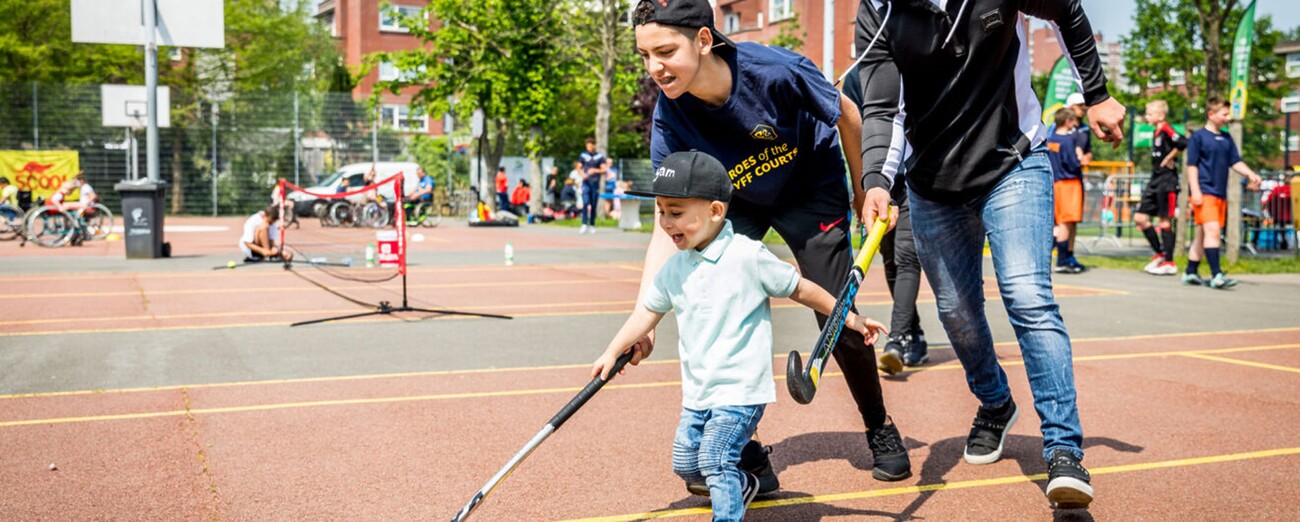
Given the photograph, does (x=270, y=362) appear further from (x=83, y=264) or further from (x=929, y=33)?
(x=83, y=264)

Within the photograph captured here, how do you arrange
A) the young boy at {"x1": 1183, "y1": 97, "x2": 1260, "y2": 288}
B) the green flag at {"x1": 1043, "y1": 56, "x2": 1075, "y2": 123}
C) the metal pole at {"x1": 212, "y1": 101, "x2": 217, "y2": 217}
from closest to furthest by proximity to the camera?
1. the young boy at {"x1": 1183, "y1": 97, "x2": 1260, "y2": 288}
2. the green flag at {"x1": 1043, "y1": 56, "x2": 1075, "y2": 123}
3. the metal pole at {"x1": 212, "y1": 101, "x2": 217, "y2": 217}

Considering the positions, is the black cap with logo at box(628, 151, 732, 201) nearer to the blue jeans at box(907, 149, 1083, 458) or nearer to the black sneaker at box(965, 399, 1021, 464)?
the blue jeans at box(907, 149, 1083, 458)

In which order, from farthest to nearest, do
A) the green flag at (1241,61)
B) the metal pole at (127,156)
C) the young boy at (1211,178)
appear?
the metal pole at (127,156)
the green flag at (1241,61)
the young boy at (1211,178)

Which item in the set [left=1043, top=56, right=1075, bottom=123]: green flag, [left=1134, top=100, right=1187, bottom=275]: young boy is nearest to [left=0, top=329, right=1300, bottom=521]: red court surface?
[left=1134, top=100, right=1187, bottom=275]: young boy

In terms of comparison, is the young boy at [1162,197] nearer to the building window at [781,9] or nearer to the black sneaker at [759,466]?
the building window at [781,9]

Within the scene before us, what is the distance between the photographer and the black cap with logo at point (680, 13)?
390cm

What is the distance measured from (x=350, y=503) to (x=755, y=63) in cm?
207

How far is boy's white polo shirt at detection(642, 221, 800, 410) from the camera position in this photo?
3.55 m

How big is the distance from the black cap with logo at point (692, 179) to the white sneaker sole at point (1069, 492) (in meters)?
1.41

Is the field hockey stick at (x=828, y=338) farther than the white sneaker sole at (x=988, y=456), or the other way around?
the white sneaker sole at (x=988, y=456)

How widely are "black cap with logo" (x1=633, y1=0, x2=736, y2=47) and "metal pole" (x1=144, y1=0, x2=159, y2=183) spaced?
48.5 feet

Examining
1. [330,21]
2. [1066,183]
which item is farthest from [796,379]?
[330,21]

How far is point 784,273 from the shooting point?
11.8 ft

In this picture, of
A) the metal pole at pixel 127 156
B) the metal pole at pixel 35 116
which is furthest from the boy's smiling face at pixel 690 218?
the metal pole at pixel 35 116
